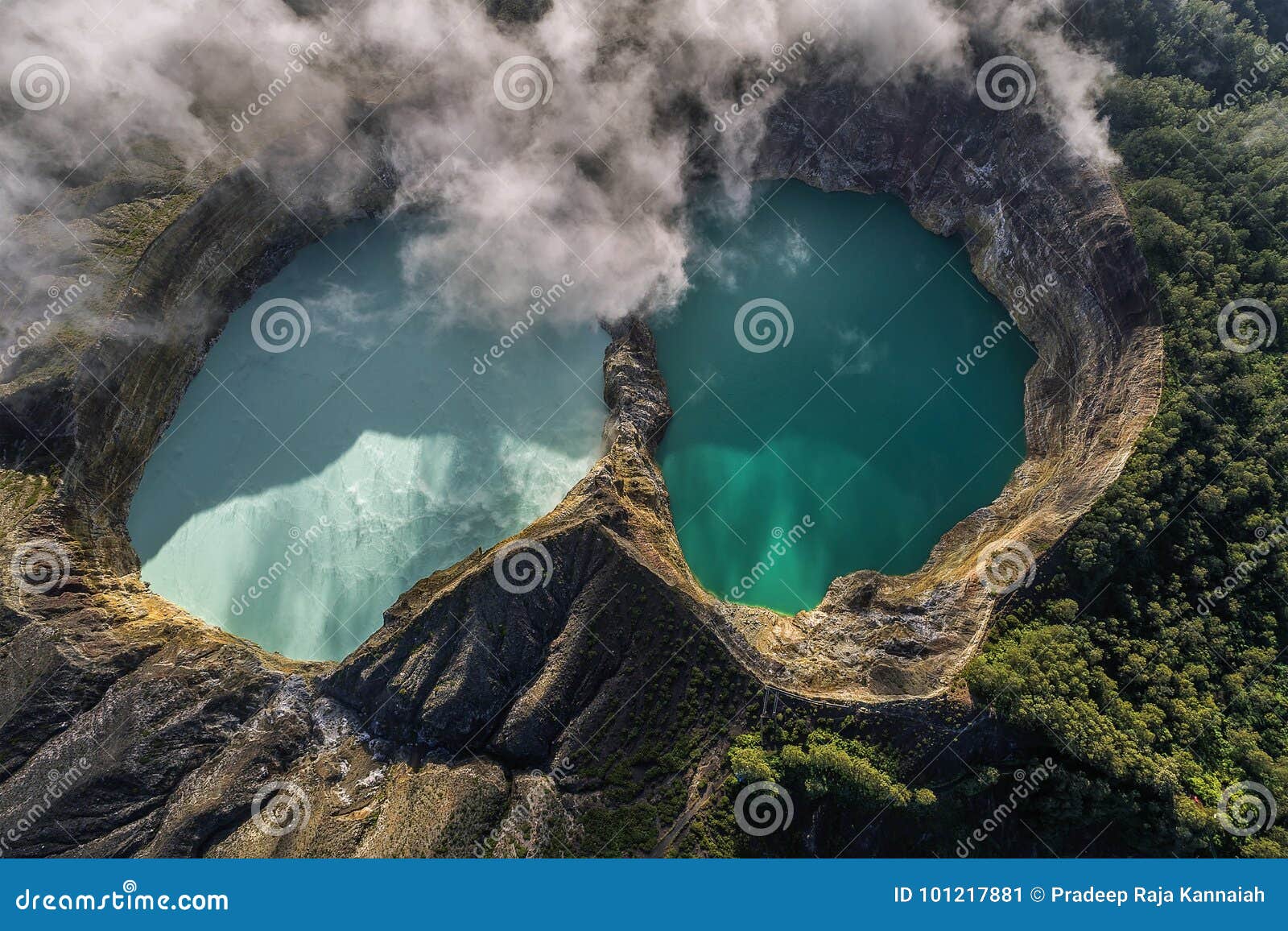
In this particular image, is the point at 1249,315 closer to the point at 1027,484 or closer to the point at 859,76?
the point at 1027,484

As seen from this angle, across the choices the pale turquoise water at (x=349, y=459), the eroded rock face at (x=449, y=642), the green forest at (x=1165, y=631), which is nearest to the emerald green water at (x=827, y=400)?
the eroded rock face at (x=449, y=642)

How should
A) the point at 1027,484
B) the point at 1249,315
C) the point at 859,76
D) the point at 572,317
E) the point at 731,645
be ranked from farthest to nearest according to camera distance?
the point at 859,76 < the point at 572,317 < the point at 1027,484 < the point at 1249,315 < the point at 731,645

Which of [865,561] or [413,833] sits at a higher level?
[865,561]

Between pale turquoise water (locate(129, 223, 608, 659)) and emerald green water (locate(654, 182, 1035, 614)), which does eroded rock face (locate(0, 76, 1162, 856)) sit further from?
pale turquoise water (locate(129, 223, 608, 659))

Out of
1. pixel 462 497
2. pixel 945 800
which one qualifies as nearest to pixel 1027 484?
pixel 945 800

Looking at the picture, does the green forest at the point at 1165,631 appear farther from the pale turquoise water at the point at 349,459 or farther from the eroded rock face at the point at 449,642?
the pale turquoise water at the point at 349,459

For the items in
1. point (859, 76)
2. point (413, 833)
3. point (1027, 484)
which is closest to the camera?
point (413, 833)

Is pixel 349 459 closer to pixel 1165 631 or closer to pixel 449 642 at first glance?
pixel 449 642
